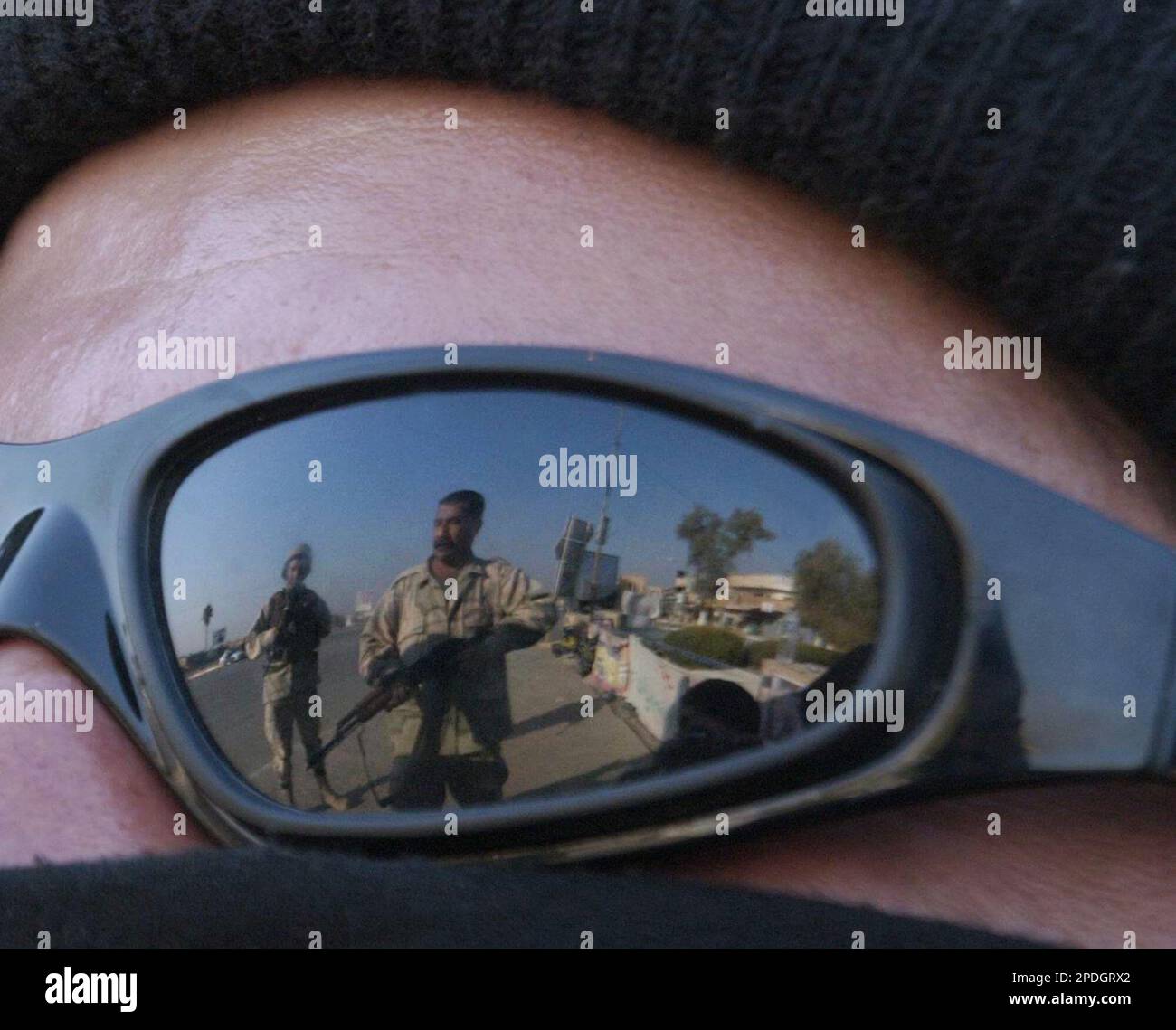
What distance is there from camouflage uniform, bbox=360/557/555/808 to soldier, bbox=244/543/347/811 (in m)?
0.04

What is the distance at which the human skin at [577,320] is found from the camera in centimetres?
70

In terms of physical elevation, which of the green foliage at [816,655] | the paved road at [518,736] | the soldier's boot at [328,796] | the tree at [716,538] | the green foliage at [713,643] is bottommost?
the soldier's boot at [328,796]

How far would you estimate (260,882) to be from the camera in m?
0.66

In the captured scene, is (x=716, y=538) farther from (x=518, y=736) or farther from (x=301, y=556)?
(x=301, y=556)

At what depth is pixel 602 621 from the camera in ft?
2.31

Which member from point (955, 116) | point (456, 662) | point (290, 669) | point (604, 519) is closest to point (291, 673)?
point (290, 669)

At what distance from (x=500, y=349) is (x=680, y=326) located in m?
0.13

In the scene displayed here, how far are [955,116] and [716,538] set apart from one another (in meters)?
0.36

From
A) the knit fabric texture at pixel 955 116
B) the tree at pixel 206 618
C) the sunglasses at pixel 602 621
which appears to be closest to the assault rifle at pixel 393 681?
the sunglasses at pixel 602 621

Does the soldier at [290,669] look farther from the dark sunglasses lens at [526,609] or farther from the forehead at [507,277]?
the forehead at [507,277]

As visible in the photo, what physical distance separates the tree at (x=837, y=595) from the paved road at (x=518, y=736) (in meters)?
0.14

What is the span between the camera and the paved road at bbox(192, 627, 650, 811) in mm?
688
